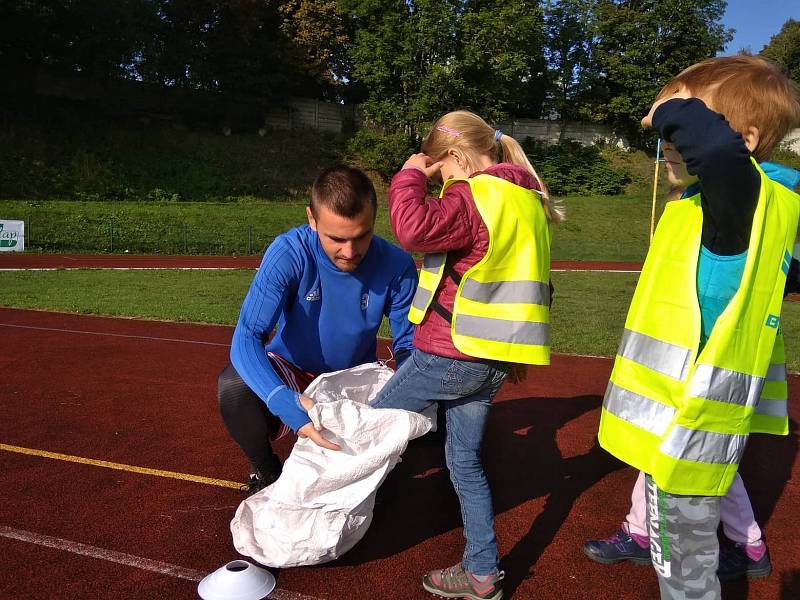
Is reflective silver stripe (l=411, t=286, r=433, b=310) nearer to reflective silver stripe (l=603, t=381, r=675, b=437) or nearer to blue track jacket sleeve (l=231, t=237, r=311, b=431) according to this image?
blue track jacket sleeve (l=231, t=237, r=311, b=431)

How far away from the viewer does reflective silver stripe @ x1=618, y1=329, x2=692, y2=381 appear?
188 centimetres

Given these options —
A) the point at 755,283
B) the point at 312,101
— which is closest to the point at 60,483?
the point at 755,283

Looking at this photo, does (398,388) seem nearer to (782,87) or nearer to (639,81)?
(782,87)

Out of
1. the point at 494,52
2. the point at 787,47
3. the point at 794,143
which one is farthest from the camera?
the point at 787,47

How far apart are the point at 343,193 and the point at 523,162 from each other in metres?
0.74

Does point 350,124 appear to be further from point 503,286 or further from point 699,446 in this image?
point 699,446

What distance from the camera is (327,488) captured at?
2688 millimetres

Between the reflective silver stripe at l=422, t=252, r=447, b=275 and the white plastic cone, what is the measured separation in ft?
4.45

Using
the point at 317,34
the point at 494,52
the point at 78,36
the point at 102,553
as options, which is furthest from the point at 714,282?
the point at 317,34

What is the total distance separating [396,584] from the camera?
2863 millimetres

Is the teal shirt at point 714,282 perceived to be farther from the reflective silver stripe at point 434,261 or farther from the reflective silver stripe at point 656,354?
the reflective silver stripe at point 434,261

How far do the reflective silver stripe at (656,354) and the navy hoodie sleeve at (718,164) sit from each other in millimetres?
297

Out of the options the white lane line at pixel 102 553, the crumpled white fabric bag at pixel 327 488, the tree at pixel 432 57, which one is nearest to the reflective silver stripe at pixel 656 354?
the crumpled white fabric bag at pixel 327 488

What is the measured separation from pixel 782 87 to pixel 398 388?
161 centimetres
